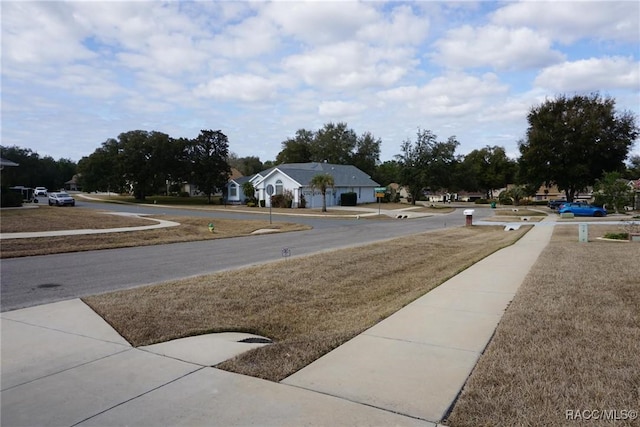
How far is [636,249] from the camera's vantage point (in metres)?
13.5

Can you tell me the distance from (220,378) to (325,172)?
59.2m

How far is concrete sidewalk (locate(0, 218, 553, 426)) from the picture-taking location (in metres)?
3.62

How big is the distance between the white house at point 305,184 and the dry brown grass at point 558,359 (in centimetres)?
4439

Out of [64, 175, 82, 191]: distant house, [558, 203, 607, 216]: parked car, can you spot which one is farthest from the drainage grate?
[64, 175, 82, 191]: distant house

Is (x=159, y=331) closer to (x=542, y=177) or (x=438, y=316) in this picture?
(x=438, y=316)

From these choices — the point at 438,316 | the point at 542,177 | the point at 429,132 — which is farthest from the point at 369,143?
the point at 438,316

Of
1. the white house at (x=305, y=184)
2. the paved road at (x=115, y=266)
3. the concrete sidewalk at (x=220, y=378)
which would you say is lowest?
the paved road at (x=115, y=266)

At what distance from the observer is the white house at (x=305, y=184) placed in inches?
2200

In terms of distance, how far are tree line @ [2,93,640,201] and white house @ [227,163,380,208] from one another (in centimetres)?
537

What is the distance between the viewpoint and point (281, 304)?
24.6 ft

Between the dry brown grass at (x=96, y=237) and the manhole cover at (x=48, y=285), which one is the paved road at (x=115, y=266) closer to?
the manhole cover at (x=48, y=285)

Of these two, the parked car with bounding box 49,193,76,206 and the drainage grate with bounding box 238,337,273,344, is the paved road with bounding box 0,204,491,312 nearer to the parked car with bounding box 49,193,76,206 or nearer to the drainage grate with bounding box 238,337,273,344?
the drainage grate with bounding box 238,337,273,344

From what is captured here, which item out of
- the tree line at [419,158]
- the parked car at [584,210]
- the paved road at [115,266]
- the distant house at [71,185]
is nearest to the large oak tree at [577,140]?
the tree line at [419,158]

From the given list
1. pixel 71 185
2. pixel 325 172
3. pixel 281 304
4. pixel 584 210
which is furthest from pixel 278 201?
pixel 71 185
